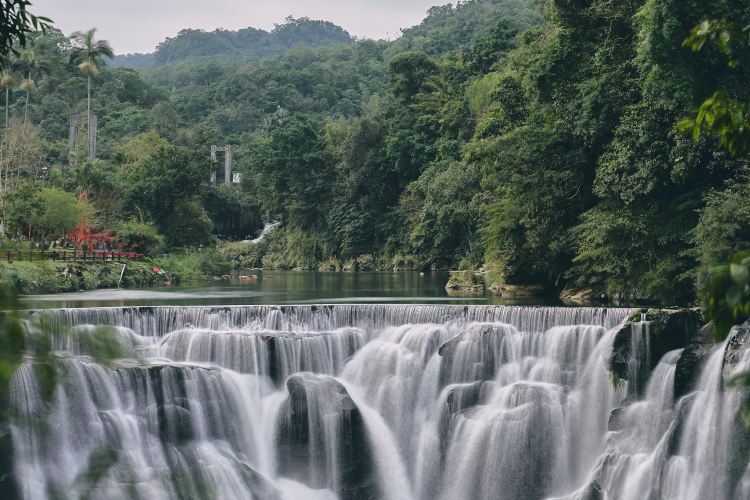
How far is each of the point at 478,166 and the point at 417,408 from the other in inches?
595

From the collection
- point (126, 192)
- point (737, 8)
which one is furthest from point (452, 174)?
point (737, 8)

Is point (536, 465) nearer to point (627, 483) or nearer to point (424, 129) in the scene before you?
point (627, 483)

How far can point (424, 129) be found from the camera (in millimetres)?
57656

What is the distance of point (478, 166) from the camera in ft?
110

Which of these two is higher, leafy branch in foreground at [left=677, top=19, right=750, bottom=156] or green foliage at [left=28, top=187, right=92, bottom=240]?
green foliage at [left=28, top=187, right=92, bottom=240]

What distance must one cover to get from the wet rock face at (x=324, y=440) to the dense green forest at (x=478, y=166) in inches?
292

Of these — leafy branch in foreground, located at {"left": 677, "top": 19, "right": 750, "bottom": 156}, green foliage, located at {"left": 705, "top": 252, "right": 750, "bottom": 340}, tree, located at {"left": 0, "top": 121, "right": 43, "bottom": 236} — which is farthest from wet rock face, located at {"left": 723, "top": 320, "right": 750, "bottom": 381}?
tree, located at {"left": 0, "top": 121, "right": 43, "bottom": 236}

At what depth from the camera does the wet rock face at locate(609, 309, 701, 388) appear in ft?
61.5

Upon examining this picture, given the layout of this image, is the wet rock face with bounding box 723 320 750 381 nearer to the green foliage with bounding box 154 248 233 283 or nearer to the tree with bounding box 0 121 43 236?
the tree with bounding box 0 121 43 236

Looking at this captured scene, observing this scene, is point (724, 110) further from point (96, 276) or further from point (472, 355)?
point (96, 276)

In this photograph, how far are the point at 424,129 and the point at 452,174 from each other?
10.7 meters

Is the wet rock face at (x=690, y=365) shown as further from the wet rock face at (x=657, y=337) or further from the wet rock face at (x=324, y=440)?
the wet rock face at (x=324, y=440)

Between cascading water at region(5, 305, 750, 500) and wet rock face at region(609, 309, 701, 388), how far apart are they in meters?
0.11

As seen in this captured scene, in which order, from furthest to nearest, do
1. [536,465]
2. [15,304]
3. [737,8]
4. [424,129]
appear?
[424,129]
[737,8]
[536,465]
[15,304]
